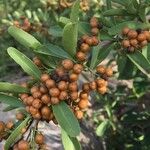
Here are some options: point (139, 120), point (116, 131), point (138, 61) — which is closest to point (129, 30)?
point (138, 61)

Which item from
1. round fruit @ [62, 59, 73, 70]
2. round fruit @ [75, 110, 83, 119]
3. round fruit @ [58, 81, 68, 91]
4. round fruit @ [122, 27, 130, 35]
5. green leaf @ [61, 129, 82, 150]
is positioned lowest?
green leaf @ [61, 129, 82, 150]

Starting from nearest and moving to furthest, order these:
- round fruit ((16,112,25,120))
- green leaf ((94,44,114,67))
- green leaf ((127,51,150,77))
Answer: round fruit ((16,112,25,120)) < green leaf ((127,51,150,77)) < green leaf ((94,44,114,67))

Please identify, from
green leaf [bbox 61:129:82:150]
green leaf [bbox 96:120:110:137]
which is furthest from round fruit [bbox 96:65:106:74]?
green leaf [bbox 96:120:110:137]

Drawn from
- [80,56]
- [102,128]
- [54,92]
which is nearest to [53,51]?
[80,56]

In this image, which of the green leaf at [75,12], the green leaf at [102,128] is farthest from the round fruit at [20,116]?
the green leaf at [102,128]

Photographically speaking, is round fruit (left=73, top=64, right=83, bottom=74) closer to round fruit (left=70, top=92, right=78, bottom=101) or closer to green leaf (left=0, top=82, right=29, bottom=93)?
round fruit (left=70, top=92, right=78, bottom=101)

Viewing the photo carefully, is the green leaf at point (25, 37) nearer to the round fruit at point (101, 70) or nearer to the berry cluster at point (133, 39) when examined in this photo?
the round fruit at point (101, 70)

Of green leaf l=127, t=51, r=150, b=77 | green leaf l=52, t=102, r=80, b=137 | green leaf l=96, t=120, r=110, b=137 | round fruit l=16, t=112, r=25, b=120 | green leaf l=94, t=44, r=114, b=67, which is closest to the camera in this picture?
green leaf l=52, t=102, r=80, b=137
